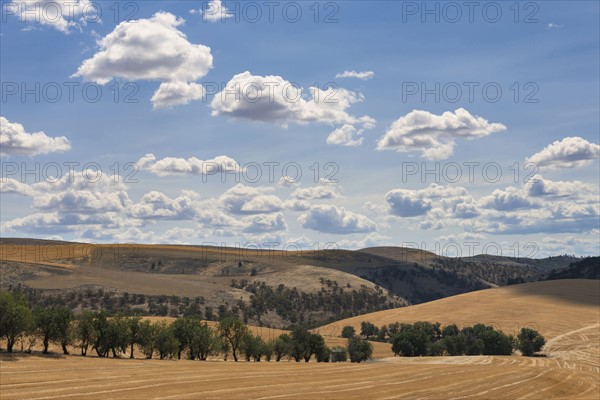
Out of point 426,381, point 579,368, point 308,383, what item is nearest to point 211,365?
point 308,383

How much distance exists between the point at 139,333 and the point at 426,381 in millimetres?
57909

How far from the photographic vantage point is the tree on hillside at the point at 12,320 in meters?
111

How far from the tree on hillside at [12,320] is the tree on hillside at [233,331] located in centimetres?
4238

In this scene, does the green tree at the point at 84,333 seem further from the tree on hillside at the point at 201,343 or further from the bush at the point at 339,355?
the bush at the point at 339,355

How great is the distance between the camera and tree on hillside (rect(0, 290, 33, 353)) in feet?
363

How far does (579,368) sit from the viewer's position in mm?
128875

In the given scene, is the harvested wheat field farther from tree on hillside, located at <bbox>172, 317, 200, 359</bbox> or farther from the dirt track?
tree on hillside, located at <bbox>172, 317, 200, 359</bbox>

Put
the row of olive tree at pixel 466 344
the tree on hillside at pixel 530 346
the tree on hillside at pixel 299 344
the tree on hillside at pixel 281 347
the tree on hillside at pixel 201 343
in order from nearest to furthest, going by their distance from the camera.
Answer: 1. the tree on hillside at pixel 201 343
2. the tree on hillside at pixel 281 347
3. the tree on hillside at pixel 299 344
4. the row of olive tree at pixel 466 344
5. the tree on hillside at pixel 530 346

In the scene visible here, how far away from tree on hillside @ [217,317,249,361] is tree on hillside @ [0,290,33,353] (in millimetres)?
42376

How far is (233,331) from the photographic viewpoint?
144 meters

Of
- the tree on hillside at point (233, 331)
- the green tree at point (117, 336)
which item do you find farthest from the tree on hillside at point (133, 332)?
the tree on hillside at point (233, 331)

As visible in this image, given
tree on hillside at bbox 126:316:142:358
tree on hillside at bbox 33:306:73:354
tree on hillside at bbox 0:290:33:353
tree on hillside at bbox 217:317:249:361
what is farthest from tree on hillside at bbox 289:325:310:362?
tree on hillside at bbox 0:290:33:353

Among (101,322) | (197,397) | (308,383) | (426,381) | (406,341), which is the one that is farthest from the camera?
(406,341)

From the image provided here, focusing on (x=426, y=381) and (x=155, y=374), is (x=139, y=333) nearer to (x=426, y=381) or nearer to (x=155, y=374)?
(x=155, y=374)
